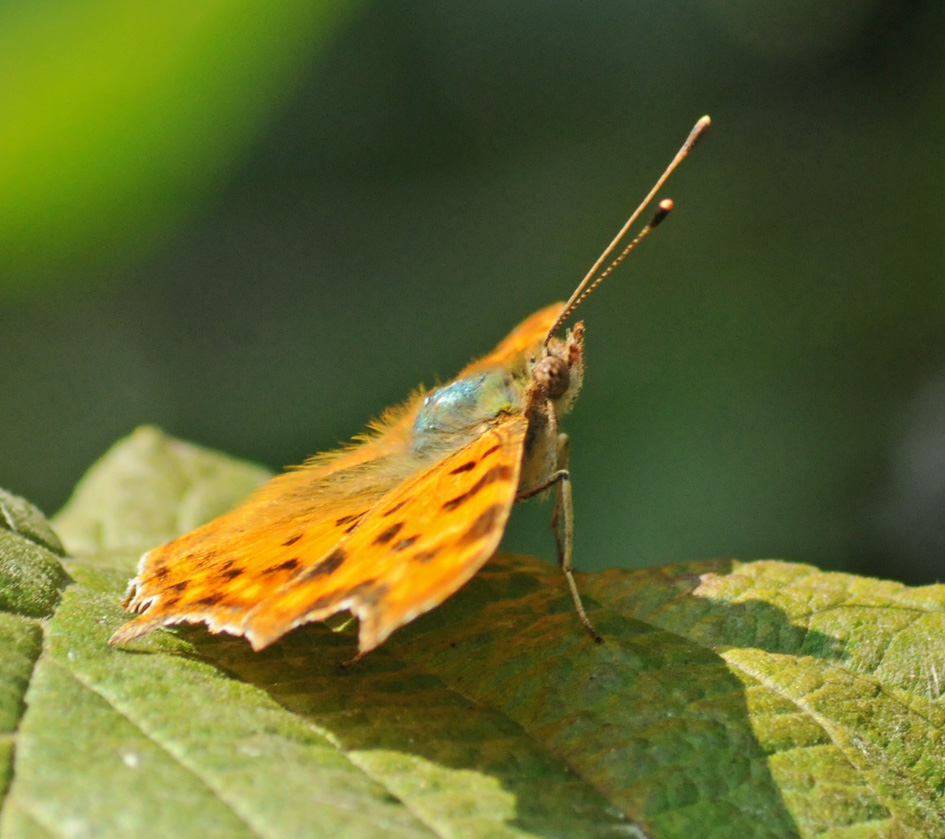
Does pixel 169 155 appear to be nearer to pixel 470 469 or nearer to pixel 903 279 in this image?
pixel 470 469

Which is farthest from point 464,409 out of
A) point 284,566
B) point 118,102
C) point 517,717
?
point 118,102

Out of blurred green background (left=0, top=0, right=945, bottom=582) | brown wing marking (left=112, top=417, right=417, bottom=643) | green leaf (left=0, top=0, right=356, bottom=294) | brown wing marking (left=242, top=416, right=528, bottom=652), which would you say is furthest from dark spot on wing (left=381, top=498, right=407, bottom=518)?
blurred green background (left=0, top=0, right=945, bottom=582)

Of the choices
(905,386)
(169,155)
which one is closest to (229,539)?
(169,155)

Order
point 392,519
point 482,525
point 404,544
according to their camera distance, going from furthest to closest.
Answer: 1. point 392,519
2. point 404,544
3. point 482,525

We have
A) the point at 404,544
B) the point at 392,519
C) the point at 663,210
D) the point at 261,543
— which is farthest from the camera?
the point at 663,210

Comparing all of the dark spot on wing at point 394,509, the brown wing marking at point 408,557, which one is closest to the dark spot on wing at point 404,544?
the brown wing marking at point 408,557

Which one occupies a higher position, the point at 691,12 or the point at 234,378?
the point at 691,12

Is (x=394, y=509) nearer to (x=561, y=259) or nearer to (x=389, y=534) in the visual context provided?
(x=389, y=534)
